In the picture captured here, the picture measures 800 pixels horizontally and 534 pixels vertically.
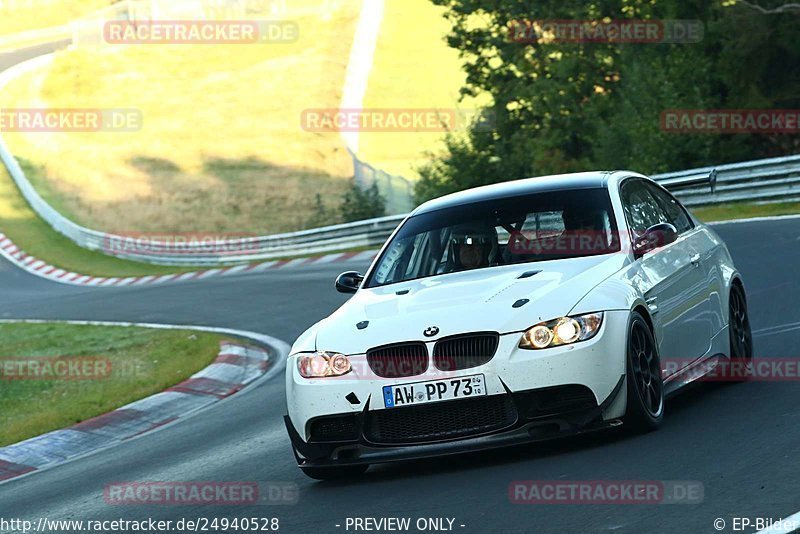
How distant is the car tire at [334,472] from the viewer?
7.69 m

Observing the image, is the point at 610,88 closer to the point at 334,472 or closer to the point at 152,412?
the point at 152,412

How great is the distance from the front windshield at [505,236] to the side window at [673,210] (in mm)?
899

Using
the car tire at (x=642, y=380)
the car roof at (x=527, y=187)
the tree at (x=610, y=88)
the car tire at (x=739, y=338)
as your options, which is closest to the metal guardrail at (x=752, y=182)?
the tree at (x=610, y=88)

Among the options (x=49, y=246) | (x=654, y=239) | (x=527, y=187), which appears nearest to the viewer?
(x=654, y=239)

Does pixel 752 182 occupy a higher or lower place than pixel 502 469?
lower

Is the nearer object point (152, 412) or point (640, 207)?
point (640, 207)

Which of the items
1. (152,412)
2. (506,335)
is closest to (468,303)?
(506,335)

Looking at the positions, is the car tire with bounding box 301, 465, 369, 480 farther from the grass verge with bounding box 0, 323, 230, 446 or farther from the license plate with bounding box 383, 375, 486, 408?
the grass verge with bounding box 0, 323, 230, 446

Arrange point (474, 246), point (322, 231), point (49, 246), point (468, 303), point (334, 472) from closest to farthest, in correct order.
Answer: point (468, 303), point (334, 472), point (474, 246), point (322, 231), point (49, 246)

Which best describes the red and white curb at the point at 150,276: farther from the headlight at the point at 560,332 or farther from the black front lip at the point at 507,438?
the headlight at the point at 560,332

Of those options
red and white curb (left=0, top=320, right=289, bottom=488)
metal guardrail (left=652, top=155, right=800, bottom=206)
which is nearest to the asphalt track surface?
red and white curb (left=0, top=320, right=289, bottom=488)

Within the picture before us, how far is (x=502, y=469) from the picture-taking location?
7250 millimetres

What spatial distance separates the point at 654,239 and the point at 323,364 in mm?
2101

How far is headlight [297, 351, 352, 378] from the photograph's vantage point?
24.3 ft
